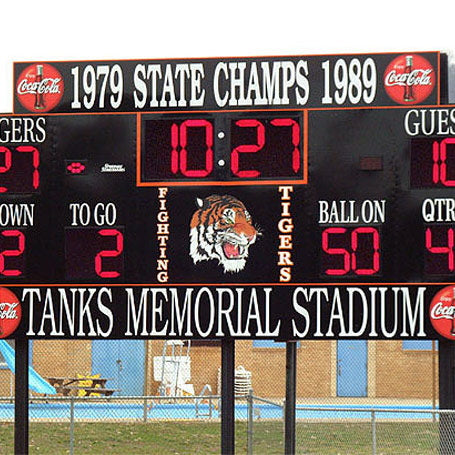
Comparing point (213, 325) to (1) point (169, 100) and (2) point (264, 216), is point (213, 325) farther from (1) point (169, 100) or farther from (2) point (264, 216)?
(1) point (169, 100)

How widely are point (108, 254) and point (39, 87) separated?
150cm

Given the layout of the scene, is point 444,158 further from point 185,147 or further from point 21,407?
point 21,407

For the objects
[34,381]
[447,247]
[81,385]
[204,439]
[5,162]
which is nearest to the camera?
[447,247]

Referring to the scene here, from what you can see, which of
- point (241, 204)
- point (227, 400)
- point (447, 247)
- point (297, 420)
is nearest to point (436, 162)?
point (447, 247)

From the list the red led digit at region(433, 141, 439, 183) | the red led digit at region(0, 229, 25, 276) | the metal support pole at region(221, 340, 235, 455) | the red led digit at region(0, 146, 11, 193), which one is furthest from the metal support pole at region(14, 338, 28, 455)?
the red led digit at region(433, 141, 439, 183)

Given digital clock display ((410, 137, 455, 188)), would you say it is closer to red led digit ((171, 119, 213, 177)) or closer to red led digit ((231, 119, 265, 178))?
red led digit ((231, 119, 265, 178))

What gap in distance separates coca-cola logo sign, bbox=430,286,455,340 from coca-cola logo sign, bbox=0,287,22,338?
3.29m

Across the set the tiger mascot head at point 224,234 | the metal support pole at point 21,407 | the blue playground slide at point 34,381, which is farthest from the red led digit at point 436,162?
the blue playground slide at point 34,381

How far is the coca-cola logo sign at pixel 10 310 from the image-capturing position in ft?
28.0

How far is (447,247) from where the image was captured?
26.8 feet

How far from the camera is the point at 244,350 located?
23.4 metres

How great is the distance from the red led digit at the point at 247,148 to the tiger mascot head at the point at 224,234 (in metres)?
0.21

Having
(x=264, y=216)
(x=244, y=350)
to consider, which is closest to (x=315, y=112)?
(x=264, y=216)

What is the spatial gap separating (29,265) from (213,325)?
155 cm
